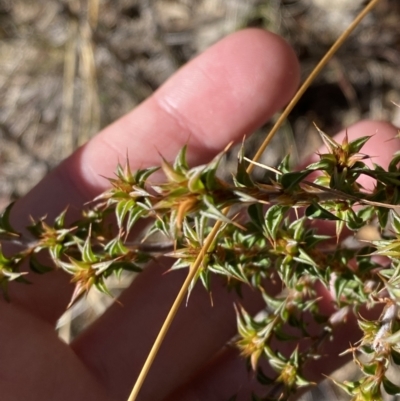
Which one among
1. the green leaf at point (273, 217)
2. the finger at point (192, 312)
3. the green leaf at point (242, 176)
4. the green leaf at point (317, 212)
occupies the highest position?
the green leaf at point (242, 176)

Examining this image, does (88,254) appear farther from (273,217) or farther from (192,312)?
(192,312)

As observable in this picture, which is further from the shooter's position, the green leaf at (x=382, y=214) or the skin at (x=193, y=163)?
the skin at (x=193, y=163)

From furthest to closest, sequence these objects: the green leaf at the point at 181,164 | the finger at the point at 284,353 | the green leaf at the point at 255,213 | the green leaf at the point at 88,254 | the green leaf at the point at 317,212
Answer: the finger at the point at 284,353 < the green leaf at the point at 88,254 < the green leaf at the point at 255,213 < the green leaf at the point at 317,212 < the green leaf at the point at 181,164

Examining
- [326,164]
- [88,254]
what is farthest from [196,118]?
[326,164]

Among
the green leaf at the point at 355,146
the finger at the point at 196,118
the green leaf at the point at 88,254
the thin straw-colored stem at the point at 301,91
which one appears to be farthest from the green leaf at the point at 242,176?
the finger at the point at 196,118

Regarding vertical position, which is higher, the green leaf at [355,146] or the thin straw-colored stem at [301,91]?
the green leaf at [355,146]

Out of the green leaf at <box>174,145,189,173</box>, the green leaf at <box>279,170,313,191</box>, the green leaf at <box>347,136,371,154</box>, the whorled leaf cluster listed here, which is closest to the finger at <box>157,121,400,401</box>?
the whorled leaf cluster

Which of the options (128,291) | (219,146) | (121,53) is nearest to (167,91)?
(219,146)

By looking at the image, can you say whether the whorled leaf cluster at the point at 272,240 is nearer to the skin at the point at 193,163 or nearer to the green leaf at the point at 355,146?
the green leaf at the point at 355,146
